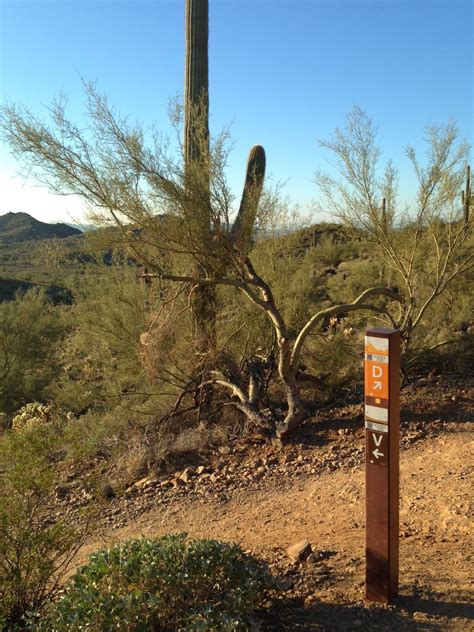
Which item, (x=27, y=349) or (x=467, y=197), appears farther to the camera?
(x=27, y=349)

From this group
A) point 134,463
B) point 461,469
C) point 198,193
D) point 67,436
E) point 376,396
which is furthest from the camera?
point 134,463

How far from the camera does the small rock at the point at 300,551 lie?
4156 mm

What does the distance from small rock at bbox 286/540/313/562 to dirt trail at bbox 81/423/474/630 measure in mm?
63

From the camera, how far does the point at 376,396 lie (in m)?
3.28

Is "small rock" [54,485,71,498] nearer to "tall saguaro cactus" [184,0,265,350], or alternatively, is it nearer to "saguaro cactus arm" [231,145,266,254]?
"tall saguaro cactus" [184,0,265,350]

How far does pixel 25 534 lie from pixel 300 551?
76.2 inches

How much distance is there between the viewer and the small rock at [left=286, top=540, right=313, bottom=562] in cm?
416

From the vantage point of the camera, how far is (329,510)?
537 cm

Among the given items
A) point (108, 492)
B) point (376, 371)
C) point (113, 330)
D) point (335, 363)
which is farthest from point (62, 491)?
point (376, 371)

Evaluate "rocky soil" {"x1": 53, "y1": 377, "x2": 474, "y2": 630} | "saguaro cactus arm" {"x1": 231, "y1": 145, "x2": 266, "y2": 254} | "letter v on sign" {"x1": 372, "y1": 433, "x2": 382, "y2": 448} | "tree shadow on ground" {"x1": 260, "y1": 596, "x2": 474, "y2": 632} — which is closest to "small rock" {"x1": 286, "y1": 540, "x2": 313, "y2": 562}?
"rocky soil" {"x1": 53, "y1": 377, "x2": 474, "y2": 630}

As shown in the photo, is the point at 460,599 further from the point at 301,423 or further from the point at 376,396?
the point at 301,423

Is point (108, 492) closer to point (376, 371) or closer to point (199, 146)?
point (199, 146)

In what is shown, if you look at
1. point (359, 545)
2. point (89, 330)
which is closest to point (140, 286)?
point (89, 330)

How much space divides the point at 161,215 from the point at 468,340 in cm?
551
